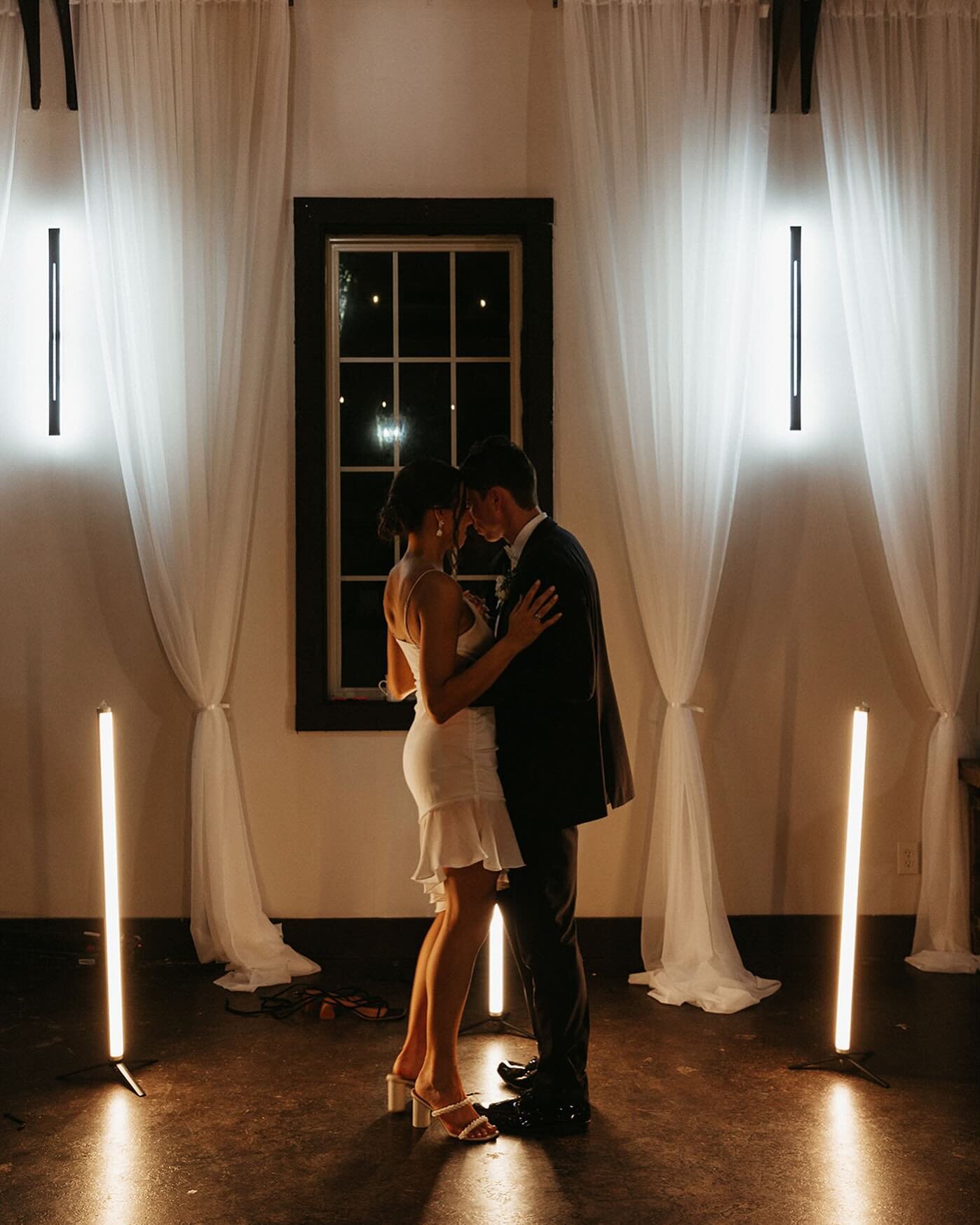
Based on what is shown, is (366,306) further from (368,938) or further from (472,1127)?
(472,1127)

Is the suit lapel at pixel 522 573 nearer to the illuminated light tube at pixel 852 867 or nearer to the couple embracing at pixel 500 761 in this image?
the couple embracing at pixel 500 761

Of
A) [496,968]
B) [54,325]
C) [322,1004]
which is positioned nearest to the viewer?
[496,968]

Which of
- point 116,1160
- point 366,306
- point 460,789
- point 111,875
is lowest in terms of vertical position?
point 116,1160

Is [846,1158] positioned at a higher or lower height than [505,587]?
lower

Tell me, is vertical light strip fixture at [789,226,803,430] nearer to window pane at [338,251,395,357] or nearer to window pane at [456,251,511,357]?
window pane at [456,251,511,357]

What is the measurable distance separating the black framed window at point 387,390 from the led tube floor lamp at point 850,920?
1.85 m

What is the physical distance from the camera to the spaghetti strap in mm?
3062

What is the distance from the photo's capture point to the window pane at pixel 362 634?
483 cm

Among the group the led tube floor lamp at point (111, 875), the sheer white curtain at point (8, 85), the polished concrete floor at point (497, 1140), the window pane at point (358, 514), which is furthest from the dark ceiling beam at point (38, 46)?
the polished concrete floor at point (497, 1140)

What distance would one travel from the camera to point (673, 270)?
14.6 ft

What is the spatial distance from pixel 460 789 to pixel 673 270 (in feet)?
7.52

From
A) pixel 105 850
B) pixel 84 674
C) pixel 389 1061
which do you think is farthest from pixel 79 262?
pixel 389 1061

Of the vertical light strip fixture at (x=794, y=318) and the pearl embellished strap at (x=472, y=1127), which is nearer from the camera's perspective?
the pearl embellished strap at (x=472, y=1127)

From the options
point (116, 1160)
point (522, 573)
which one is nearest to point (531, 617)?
point (522, 573)
